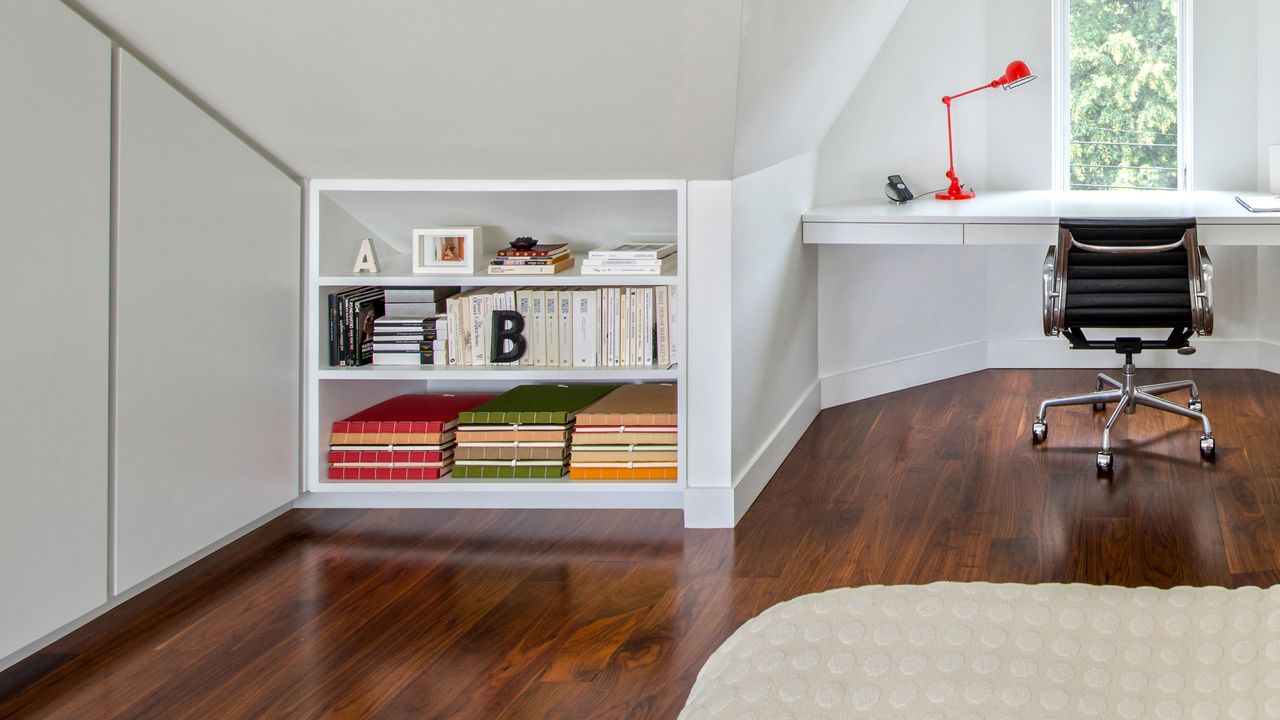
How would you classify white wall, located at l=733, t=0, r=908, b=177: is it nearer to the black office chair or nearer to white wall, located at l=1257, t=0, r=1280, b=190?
the black office chair

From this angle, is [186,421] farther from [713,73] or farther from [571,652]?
[713,73]

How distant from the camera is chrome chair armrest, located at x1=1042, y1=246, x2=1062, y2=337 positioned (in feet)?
12.7

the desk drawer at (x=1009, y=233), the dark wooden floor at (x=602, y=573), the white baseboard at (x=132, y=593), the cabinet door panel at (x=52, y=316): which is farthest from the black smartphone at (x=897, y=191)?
→ the cabinet door panel at (x=52, y=316)

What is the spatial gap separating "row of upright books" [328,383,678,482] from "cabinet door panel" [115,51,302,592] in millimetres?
220

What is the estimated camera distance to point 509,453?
11.2 ft

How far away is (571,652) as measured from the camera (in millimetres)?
2383

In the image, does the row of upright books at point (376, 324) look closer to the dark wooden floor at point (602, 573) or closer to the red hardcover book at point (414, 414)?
the red hardcover book at point (414, 414)

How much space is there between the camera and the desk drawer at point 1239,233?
406 centimetres

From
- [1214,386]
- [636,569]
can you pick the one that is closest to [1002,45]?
[1214,386]

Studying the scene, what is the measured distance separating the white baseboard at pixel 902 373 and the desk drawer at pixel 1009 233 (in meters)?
0.95

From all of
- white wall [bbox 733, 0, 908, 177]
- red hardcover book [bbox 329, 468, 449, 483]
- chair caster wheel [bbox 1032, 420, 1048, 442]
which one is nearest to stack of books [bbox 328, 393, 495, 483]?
red hardcover book [bbox 329, 468, 449, 483]

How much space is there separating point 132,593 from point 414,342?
110 centimetres

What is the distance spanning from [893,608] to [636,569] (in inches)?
83.7

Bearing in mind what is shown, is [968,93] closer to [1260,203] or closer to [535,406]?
[1260,203]
